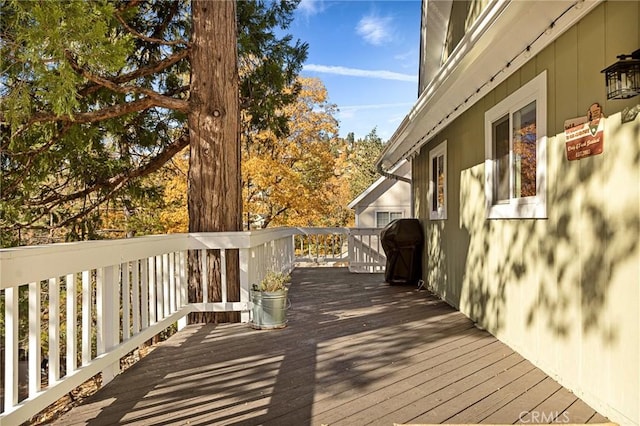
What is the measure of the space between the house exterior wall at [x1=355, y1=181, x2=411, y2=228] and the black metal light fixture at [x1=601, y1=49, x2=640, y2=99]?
45.2 ft

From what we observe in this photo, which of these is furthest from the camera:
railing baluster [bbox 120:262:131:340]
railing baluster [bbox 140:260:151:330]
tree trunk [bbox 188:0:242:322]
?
tree trunk [bbox 188:0:242:322]

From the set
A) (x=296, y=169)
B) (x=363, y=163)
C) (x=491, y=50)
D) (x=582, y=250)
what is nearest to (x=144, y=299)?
(x=582, y=250)

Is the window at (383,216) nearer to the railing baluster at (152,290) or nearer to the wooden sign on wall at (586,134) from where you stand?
the railing baluster at (152,290)

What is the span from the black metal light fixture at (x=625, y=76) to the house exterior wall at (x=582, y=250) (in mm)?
103

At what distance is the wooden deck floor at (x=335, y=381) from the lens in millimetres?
2279

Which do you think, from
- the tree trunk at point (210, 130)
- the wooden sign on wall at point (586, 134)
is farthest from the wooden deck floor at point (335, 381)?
the wooden sign on wall at point (586, 134)

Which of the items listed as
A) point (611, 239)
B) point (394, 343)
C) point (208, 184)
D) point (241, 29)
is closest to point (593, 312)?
point (611, 239)

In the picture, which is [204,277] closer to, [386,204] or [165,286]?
[165,286]

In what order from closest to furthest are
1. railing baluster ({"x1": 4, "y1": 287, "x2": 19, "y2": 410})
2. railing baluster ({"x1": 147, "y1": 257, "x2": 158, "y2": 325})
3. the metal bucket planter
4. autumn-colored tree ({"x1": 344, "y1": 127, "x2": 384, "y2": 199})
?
1. railing baluster ({"x1": 4, "y1": 287, "x2": 19, "y2": 410})
2. railing baluster ({"x1": 147, "y1": 257, "x2": 158, "y2": 325})
3. the metal bucket planter
4. autumn-colored tree ({"x1": 344, "y1": 127, "x2": 384, "y2": 199})

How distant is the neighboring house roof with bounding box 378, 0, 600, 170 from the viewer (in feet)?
8.31

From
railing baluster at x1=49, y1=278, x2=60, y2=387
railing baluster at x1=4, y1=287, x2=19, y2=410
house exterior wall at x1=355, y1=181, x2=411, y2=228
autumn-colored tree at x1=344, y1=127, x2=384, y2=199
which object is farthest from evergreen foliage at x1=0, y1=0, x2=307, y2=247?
autumn-colored tree at x1=344, y1=127, x2=384, y2=199

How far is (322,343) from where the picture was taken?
3.66m

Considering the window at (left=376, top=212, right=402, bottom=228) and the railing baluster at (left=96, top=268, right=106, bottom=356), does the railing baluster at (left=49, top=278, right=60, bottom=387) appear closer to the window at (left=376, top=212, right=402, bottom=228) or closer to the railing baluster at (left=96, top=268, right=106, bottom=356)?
the railing baluster at (left=96, top=268, right=106, bottom=356)

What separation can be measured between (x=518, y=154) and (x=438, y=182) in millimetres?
2722
